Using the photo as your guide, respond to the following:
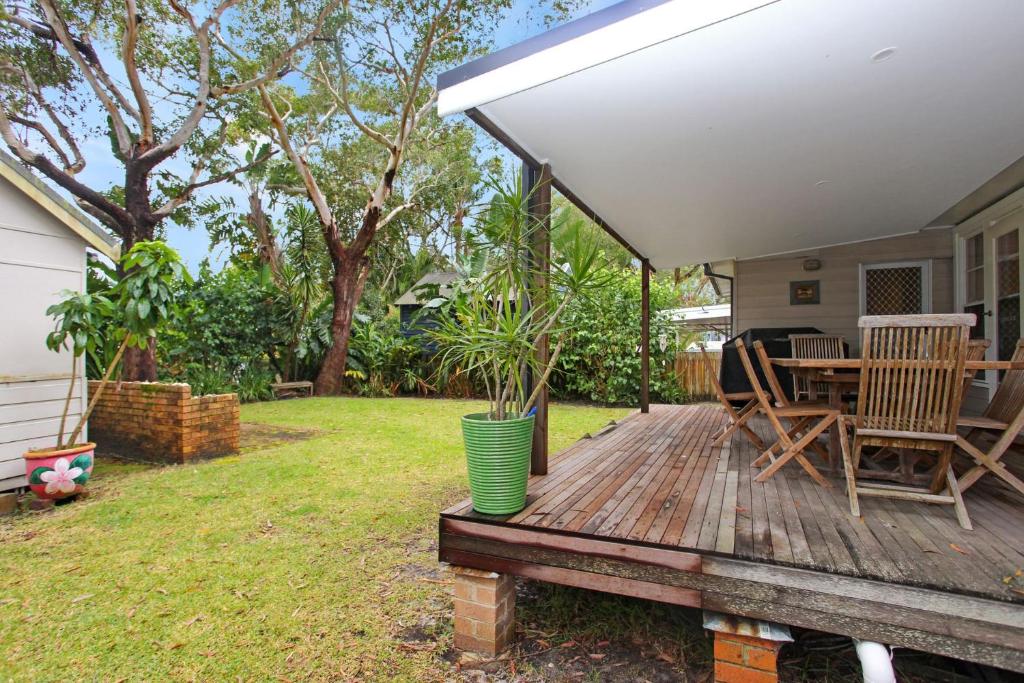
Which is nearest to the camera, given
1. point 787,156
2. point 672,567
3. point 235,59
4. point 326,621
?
point 672,567

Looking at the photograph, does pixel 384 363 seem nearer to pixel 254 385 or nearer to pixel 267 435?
pixel 254 385

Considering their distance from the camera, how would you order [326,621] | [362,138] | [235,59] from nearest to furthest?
[326,621]
[235,59]
[362,138]

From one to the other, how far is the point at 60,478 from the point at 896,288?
9.57 meters

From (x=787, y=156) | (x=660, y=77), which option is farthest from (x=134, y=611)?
(x=787, y=156)

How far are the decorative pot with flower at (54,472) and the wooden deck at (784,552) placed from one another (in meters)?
3.68

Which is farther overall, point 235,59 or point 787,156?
point 235,59

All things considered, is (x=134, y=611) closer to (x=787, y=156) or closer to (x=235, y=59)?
(x=787, y=156)

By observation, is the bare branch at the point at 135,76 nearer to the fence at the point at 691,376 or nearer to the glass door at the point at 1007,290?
the fence at the point at 691,376

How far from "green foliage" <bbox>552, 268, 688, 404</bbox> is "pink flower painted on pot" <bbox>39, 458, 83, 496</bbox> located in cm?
739

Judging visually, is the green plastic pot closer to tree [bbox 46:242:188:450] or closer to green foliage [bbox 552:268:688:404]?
tree [bbox 46:242:188:450]

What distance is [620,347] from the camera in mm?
10008

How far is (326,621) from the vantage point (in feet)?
8.30

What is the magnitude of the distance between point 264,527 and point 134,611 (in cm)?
117

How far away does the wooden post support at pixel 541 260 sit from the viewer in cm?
312
